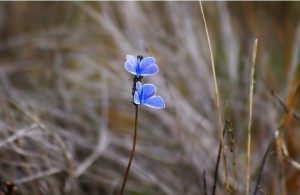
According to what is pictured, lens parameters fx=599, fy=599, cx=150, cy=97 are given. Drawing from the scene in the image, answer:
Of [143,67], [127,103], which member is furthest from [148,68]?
[127,103]

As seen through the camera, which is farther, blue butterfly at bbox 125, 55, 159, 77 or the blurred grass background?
the blurred grass background

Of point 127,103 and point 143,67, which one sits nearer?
point 143,67

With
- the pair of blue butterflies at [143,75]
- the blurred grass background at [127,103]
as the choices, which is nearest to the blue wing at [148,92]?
the pair of blue butterflies at [143,75]

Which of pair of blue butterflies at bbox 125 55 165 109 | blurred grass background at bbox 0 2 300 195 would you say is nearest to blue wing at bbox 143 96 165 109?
pair of blue butterflies at bbox 125 55 165 109

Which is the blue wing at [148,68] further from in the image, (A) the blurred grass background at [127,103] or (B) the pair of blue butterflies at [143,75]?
(A) the blurred grass background at [127,103]

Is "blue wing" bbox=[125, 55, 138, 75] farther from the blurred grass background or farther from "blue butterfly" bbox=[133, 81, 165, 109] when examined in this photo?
the blurred grass background

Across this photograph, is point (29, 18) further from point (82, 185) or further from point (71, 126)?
point (82, 185)

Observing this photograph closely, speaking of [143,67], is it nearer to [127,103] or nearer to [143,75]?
[143,75]

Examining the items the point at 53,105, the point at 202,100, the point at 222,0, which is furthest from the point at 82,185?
the point at 222,0
